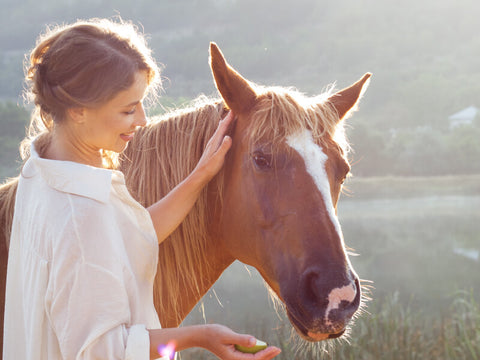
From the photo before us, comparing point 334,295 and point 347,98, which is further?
point 347,98

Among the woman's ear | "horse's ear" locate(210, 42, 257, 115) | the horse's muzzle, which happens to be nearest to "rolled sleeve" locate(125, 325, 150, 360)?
the horse's muzzle

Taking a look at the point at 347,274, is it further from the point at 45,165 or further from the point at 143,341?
the point at 45,165

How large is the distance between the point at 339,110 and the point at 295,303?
119cm

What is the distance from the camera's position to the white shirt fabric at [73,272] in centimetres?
133

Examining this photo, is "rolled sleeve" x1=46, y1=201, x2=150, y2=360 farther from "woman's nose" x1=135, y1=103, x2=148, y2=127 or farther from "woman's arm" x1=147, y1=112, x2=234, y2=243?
"woman's arm" x1=147, y1=112, x2=234, y2=243

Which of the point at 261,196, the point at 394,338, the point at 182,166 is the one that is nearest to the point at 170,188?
the point at 182,166

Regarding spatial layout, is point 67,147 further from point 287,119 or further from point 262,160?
point 287,119

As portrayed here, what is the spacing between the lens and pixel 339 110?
251cm

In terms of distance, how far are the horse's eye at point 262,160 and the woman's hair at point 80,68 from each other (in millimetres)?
663

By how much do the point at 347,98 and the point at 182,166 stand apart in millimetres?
1030

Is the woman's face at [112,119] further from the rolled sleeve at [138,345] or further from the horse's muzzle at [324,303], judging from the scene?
the horse's muzzle at [324,303]

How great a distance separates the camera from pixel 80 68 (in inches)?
62.0

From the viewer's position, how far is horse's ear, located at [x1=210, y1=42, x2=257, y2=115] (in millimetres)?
2146

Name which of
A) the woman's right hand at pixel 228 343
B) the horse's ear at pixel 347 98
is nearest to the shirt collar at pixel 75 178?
the woman's right hand at pixel 228 343
